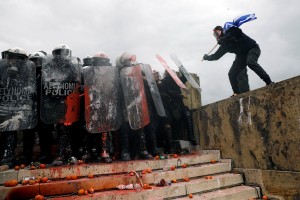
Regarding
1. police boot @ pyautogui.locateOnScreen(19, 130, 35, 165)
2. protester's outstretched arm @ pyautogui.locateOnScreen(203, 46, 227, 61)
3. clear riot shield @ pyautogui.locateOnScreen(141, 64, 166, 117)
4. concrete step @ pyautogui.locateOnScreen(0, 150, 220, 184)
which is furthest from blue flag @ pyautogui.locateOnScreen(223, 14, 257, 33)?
police boot @ pyautogui.locateOnScreen(19, 130, 35, 165)

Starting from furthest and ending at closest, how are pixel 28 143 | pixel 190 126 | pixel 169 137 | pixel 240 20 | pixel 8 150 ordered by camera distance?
1. pixel 190 126
2. pixel 169 137
3. pixel 240 20
4. pixel 28 143
5. pixel 8 150

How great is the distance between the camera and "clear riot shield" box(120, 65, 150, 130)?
Result: 4758mm

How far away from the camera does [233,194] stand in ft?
12.6

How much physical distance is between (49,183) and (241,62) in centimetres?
466

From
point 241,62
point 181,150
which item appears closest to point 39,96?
point 181,150

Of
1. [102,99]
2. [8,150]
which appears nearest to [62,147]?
[8,150]

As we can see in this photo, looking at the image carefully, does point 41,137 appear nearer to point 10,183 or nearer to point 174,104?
point 10,183

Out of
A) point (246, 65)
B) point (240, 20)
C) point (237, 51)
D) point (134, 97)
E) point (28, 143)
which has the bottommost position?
point (28, 143)

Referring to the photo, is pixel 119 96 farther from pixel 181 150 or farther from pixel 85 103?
pixel 181 150

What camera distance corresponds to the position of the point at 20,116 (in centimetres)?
445

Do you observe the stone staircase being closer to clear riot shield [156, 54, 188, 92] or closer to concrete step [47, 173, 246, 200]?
concrete step [47, 173, 246, 200]

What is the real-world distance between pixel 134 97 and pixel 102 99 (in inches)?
26.9

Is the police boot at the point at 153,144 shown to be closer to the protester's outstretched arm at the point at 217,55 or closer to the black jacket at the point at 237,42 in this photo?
the protester's outstretched arm at the point at 217,55

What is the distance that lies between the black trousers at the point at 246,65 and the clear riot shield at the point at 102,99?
9.09 feet
